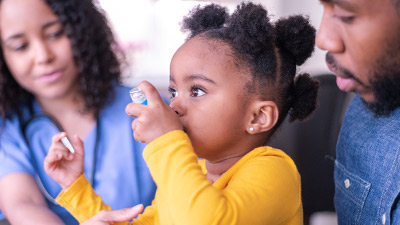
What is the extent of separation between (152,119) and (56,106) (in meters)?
0.36

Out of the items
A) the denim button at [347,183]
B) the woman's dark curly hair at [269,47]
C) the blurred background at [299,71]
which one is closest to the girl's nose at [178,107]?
the woman's dark curly hair at [269,47]

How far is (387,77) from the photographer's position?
523 millimetres

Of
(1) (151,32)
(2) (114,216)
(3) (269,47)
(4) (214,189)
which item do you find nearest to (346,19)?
(3) (269,47)

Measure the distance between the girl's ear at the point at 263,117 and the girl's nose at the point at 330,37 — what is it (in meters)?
0.14

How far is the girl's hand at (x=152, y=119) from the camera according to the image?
55 centimetres

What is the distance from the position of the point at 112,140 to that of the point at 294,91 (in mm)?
381

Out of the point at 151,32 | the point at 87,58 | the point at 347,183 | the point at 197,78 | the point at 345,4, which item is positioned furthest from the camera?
the point at 151,32

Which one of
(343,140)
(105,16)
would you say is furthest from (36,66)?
(343,140)

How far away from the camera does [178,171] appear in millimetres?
510

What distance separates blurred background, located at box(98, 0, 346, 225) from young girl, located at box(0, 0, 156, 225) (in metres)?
0.12

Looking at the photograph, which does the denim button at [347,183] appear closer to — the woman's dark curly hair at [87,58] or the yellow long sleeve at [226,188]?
the yellow long sleeve at [226,188]

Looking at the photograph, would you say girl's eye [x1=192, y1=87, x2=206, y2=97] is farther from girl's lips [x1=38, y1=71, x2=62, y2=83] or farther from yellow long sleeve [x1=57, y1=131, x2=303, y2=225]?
girl's lips [x1=38, y1=71, x2=62, y2=83]

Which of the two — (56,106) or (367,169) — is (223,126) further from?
(56,106)

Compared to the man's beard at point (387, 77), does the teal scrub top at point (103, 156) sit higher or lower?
lower
